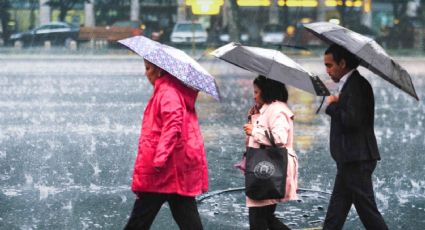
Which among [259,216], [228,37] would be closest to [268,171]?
[259,216]

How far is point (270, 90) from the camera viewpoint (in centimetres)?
464

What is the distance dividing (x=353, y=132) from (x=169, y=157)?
1164mm

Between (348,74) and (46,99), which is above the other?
(348,74)

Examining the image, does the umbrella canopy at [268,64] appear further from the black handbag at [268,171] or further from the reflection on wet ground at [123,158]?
the reflection on wet ground at [123,158]

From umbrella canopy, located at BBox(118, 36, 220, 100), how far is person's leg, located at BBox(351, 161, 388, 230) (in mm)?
1004

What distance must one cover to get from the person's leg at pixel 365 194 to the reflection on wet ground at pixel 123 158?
1.21 metres

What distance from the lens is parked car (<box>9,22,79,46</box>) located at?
43.1m

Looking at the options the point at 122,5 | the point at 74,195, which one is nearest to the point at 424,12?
the point at 122,5

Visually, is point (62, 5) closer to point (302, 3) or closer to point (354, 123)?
point (302, 3)

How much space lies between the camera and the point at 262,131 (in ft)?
14.8

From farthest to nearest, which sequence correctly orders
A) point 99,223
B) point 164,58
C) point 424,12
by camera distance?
1. point 424,12
2. point 99,223
3. point 164,58

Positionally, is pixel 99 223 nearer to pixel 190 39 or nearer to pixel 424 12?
pixel 190 39

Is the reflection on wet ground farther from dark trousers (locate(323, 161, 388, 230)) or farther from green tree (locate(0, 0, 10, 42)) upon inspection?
green tree (locate(0, 0, 10, 42))

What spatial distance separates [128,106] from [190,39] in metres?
27.8
